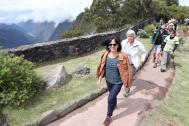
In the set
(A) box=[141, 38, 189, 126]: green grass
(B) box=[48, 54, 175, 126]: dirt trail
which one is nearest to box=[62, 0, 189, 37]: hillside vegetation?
(A) box=[141, 38, 189, 126]: green grass

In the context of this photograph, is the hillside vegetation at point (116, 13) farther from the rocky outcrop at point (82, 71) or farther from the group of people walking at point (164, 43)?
the rocky outcrop at point (82, 71)

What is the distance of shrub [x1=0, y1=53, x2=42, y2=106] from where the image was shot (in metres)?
10.6

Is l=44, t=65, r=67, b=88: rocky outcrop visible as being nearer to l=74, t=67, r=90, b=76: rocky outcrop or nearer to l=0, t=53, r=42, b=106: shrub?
l=0, t=53, r=42, b=106: shrub

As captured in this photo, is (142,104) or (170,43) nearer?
(142,104)

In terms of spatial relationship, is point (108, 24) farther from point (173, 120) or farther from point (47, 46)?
point (173, 120)

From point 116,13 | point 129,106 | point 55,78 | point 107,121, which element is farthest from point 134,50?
point 116,13

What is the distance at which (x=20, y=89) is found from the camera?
36.0 feet

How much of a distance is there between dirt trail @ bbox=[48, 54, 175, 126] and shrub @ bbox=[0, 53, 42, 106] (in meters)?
1.55

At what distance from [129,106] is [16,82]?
3.21m

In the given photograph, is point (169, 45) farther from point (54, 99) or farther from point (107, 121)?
point (107, 121)

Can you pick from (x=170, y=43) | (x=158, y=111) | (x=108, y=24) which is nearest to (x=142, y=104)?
(x=158, y=111)

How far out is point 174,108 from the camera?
11008mm

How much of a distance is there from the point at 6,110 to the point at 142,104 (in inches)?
146

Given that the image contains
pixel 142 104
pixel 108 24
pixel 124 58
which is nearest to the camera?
pixel 124 58
